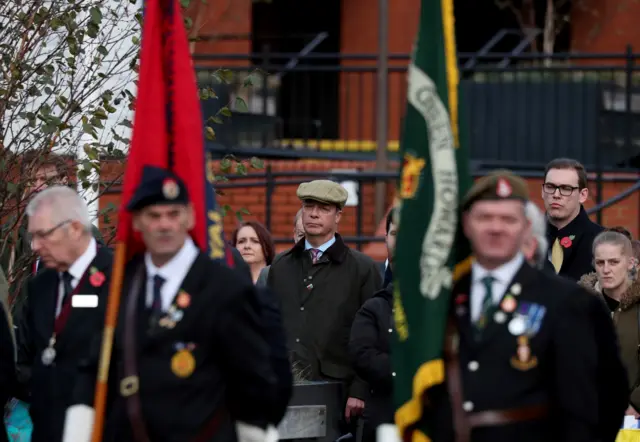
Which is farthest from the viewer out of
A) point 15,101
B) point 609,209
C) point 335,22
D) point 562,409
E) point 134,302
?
point 335,22

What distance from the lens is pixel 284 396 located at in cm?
665

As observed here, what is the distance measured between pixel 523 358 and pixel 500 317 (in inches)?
7.1

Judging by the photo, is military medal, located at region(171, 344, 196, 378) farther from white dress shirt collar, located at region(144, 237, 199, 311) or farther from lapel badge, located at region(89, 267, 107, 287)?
lapel badge, located at region(89, 267, 107, 287)

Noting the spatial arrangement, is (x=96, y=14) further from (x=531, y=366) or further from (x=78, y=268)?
(x=531, y=366)

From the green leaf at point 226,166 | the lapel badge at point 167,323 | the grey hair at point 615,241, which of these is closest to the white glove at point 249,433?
the lapel badge at point 167,323

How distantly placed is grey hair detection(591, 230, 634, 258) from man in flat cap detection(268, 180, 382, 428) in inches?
55.4

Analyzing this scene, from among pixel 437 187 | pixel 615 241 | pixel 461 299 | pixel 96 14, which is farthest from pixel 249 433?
pixel 615 241

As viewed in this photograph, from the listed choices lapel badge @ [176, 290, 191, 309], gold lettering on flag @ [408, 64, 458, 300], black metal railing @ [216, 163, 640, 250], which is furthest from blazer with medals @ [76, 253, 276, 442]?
black metal railing @ [216, 163, 640, 250]

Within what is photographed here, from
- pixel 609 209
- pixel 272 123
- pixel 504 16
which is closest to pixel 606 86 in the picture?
pixel 609 209

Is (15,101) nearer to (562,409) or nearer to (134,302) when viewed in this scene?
(134,302)

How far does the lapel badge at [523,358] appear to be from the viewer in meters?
6.11

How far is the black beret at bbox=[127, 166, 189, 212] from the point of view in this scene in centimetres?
646

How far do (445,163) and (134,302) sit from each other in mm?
1377

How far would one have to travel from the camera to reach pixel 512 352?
6129 millimetres
